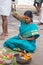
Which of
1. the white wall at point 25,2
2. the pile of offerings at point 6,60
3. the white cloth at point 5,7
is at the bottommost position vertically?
the pile of offerings at point 6,60

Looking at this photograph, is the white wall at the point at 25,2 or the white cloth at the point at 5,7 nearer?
the white cloth at the point at 5,7

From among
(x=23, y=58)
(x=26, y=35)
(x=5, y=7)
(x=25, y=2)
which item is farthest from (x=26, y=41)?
(x=25, y=2)

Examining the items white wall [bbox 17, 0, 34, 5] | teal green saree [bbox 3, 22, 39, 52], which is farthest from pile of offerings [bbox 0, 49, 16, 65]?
white wall [bbox 17, 0, 34, 5]

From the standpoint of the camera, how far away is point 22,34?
5.12 m

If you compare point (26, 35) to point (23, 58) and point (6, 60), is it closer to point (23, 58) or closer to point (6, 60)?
point (23, 58)

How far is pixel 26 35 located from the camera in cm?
506

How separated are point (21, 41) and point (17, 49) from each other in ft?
0.63

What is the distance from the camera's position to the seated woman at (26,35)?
4.98 m

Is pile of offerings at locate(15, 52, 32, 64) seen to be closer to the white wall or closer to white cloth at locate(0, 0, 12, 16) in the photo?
white cloth at locate(0, 0, 12, 16)

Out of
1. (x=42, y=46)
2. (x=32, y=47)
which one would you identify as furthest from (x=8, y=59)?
(x=42, y=46)

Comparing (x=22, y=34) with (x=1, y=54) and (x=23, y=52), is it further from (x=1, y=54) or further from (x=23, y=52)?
(x=1, y=54)

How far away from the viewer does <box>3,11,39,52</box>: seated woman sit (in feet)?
16.4

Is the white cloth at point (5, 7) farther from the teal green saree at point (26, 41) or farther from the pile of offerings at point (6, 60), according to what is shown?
the pile of offerings at point (6, 60)

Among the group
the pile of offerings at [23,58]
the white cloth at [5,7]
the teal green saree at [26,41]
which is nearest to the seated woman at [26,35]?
the teal green saree at [26,41]
